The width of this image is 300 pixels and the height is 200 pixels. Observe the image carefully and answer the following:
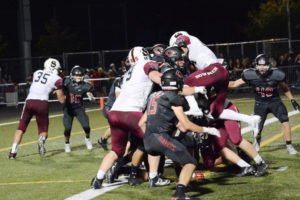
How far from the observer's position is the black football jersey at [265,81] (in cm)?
991

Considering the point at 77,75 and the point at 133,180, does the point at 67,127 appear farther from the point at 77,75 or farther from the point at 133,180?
the point at 133,180

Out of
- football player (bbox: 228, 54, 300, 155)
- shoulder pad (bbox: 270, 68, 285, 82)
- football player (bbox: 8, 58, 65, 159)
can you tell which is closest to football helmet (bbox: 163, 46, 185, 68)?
football player (bbox: 228, 54, 300, 155)

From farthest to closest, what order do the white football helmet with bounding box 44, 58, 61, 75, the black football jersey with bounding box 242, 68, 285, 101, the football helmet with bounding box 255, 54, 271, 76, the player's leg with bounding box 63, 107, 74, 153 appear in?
the player's leg with bounding box 63, 107, 74, 153, the white football helmet with bounding box 44, 58, 61, 75, the black football jersey with bounding box 242, 68, 285, 101, the football helmet with bounding box 255, 54, 271, 76

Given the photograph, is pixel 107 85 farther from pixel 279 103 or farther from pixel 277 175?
Result: pixel 277 175

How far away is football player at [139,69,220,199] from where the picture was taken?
671cm

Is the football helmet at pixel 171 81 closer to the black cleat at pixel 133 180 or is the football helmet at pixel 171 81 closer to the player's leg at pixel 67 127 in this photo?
the black cleat at pixel 133 180

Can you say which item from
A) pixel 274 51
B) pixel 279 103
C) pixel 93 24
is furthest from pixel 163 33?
pixel 279 103

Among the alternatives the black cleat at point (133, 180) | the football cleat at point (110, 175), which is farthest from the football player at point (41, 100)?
the black cleat at point (133, 180)

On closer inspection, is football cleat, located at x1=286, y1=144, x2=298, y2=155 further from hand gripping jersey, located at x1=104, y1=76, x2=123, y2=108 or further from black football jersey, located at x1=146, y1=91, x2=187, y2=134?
black football jersey, located at x1=146, y1=91, x2=187, y2=134

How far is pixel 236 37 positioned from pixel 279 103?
4261 cm

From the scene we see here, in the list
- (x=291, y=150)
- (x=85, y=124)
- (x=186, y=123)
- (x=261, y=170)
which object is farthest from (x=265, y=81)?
(x=85, y=124)

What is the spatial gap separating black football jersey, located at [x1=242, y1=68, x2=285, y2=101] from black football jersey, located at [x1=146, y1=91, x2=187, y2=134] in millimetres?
3220

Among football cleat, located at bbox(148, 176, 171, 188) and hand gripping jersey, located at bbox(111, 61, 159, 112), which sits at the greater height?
hand gripping jersey, located at bbox(111, 61, 159, 112)

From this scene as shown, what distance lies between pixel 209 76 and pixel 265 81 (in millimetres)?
2474
